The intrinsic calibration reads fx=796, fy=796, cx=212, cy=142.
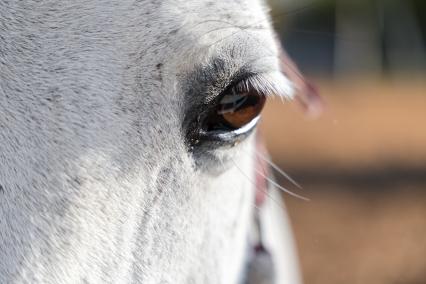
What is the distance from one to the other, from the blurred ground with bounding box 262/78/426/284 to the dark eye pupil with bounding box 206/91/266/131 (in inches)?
103

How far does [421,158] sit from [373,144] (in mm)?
704

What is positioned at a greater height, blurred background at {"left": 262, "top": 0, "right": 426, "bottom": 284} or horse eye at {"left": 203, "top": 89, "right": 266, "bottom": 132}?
horse eye at {"left": 203, "top": 89, "right": 266, "bottom": 132}

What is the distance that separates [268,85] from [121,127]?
318 mm

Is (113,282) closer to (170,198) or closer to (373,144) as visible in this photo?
(170,198)

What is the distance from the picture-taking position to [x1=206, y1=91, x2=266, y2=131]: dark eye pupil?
1.34 m

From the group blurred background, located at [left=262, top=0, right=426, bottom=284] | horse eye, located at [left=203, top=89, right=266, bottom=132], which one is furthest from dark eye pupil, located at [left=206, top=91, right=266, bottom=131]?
blurred background, located at [left=262, top=0, right=426, bottom=284]

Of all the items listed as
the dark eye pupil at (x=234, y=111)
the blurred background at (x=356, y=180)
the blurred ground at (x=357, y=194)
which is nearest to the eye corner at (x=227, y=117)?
the dark eye pupil at (x=234, y=111)

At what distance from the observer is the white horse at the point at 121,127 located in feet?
3.59

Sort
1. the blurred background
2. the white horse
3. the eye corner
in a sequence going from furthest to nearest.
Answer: the blurred background → the eye corner → the white horse

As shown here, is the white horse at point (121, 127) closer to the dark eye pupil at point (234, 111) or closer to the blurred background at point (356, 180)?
the dark eye pupil at point (234, 111)

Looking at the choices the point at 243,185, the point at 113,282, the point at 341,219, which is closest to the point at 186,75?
the point at 113,282

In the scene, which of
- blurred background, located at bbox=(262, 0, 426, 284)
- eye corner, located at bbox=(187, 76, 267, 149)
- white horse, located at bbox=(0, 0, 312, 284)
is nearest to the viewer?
white horse, located at bbox=(0, 0, 312, 284)

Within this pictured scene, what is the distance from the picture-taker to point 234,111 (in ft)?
4.45

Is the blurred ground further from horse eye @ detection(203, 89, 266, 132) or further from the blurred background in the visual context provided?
horse eye @ detection(203, 89, 266, 132)
